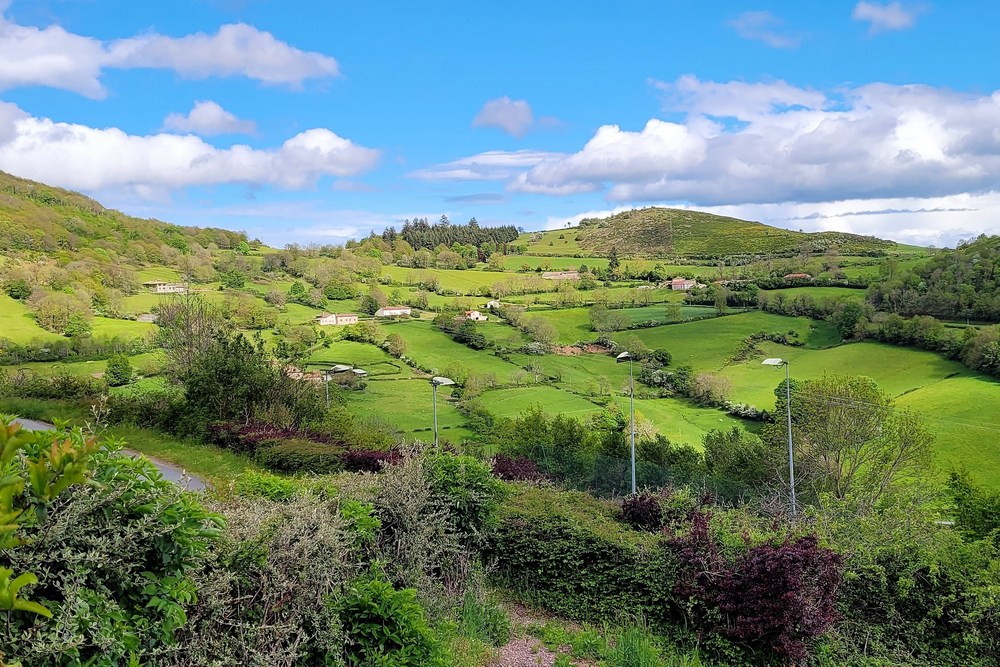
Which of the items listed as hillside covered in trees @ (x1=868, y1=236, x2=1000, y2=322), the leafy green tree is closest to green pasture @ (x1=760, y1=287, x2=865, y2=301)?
hillside covered in trees @ (x1=868, y1=236, x2=1000, y2=322)

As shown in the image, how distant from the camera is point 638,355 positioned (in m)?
57.2

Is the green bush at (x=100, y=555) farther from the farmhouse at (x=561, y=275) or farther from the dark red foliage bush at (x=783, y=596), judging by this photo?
the farmhouse at (x=561, y=275)

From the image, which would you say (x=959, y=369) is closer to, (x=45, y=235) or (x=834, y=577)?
(x=834, y=577)

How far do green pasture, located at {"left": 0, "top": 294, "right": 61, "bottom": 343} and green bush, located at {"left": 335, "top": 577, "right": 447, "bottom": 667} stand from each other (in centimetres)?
4674

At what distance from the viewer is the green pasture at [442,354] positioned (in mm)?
52688

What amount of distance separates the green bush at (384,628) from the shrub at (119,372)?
32.4m

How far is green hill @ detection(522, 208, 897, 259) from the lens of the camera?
330 ft

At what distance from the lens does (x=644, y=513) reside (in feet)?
29.9

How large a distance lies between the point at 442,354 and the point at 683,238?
245ft

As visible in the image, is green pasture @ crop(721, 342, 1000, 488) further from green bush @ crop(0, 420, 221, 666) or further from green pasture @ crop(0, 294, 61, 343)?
green pasture @ crop(0, 294, 61, 343)

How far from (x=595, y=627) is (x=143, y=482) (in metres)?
5.57

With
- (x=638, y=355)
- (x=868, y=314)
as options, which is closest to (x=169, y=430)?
(x=638, y=355)

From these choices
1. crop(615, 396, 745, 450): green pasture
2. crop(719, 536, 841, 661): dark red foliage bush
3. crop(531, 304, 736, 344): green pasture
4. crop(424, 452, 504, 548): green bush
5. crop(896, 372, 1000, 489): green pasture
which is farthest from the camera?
crop(531, 304, 736, 344): green pasture

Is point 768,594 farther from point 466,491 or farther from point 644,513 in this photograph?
point 466,491
